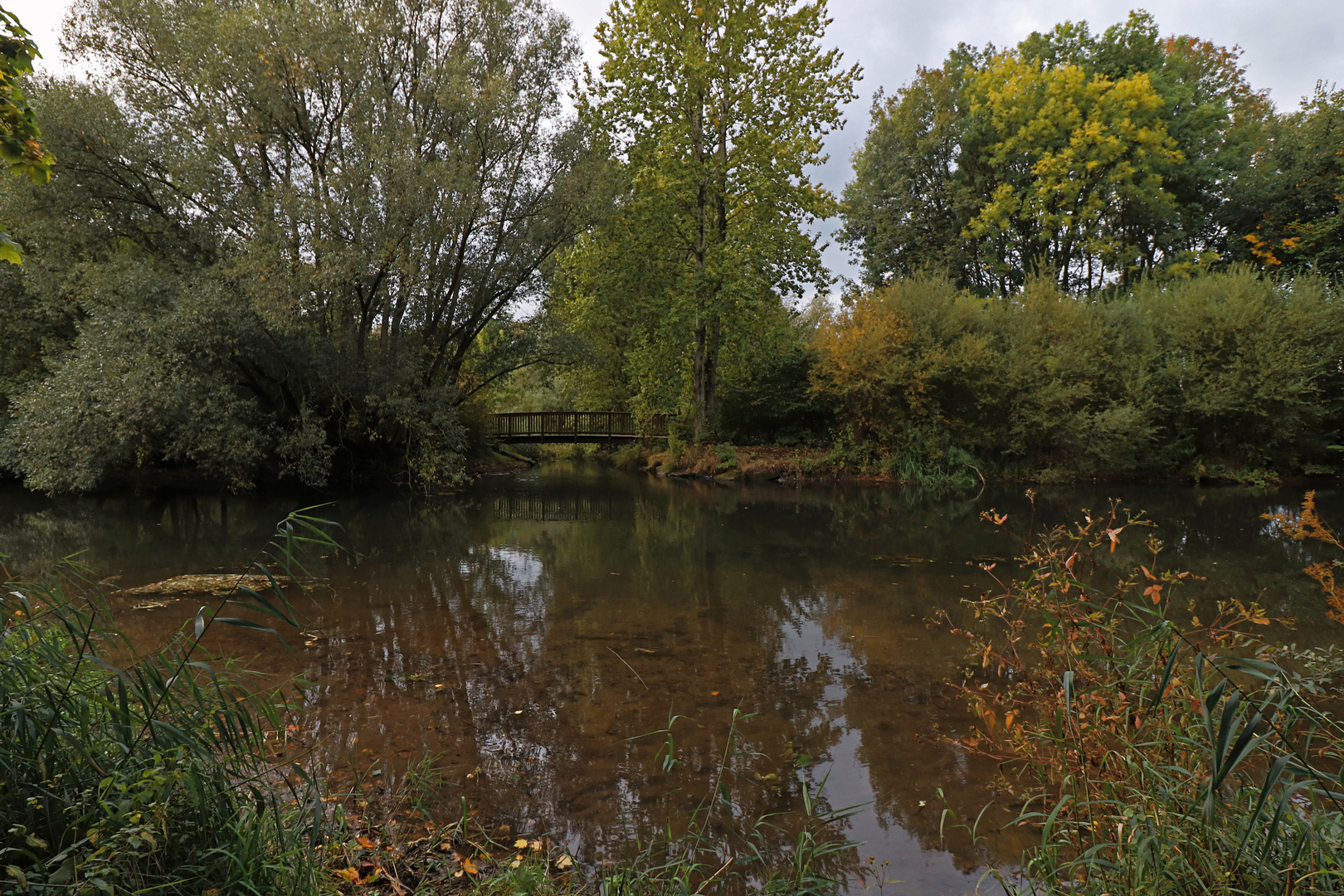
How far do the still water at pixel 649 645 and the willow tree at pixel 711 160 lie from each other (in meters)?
9.28

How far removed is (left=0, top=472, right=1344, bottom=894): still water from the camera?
10.8 feet

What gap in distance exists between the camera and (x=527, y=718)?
4.11 m

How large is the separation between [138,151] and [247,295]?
3.58 meters

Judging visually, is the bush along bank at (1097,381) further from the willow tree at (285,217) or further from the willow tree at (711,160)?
the willow tree at (285,217)

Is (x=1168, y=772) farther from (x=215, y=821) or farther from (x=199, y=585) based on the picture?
(x=199, y=585)

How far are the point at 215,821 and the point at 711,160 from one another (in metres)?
19.9

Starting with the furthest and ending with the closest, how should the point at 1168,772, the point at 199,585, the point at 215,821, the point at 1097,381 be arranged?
the point at 1097,381 < the point at 199,585 < the point at 1168,772 < the point at 215,821

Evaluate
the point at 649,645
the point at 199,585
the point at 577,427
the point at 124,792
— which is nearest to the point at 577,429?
the point at 577,427

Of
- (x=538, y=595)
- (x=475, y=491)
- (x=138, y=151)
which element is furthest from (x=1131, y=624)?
(x=138, y=151)

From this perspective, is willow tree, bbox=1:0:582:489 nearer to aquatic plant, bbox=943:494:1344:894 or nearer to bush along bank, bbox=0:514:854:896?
bush along bank, bbox=0:514:854:896

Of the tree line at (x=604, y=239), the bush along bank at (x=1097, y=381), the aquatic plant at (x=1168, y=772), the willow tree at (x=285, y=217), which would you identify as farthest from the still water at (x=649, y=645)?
the bush along bank at (x=1097, y=381)

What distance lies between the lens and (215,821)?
2.08 meters

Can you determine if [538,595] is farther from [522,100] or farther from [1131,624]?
[522,100]

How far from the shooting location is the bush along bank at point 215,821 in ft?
6.03
